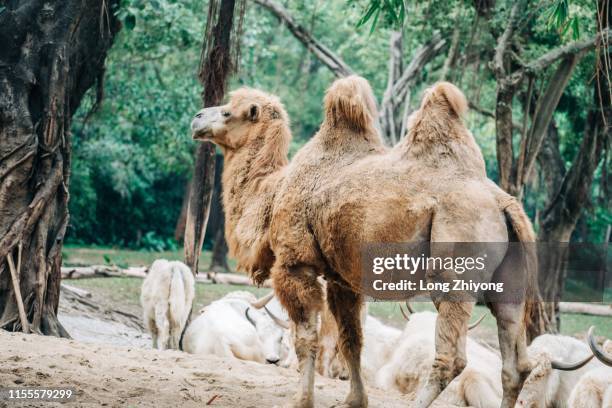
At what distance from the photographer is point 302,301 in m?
5.94

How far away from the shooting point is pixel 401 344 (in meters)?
9.11

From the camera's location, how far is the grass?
48.5 ft

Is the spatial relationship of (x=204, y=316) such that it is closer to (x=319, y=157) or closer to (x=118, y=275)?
(x=319, y=157)

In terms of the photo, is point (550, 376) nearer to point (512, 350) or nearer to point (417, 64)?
point (512, 350)

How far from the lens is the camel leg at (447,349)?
5.09 m

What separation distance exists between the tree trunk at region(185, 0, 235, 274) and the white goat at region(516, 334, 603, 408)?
411 centimetres

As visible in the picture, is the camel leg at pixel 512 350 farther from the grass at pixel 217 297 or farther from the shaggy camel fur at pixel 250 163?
the grass at pixel 217 297

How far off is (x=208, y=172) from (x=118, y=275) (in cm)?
725

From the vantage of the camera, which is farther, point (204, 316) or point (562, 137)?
point (562, 137)

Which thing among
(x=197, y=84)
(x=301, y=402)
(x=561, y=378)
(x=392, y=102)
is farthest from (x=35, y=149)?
(x=197, y=84)

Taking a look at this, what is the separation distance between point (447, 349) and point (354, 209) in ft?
3.97

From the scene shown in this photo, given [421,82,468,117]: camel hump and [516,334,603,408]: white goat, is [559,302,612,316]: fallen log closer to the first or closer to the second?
[516,334,603,408]: white goat

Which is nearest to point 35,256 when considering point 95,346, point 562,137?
point 95,346

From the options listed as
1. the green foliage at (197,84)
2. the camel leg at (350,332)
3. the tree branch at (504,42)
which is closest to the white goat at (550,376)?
the camel leg at (350,332)
